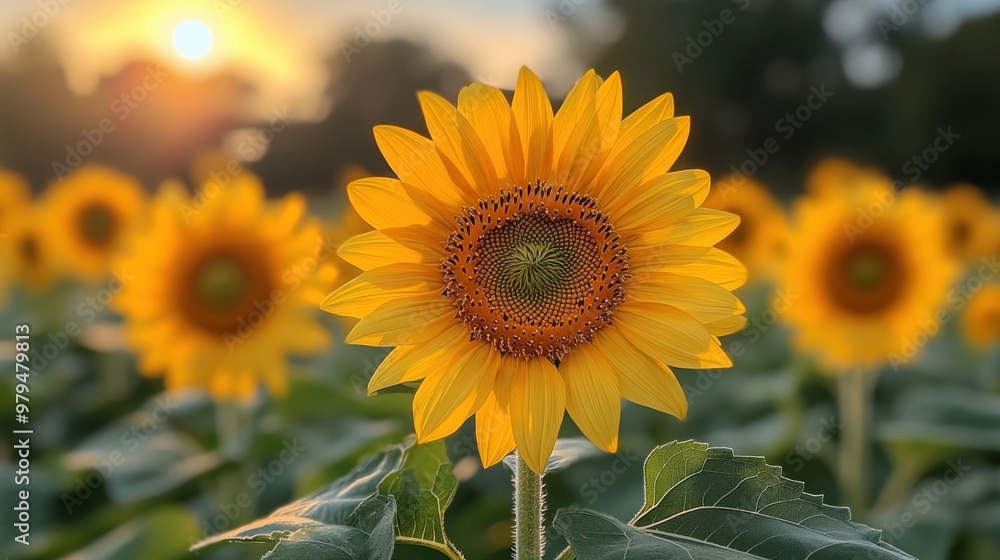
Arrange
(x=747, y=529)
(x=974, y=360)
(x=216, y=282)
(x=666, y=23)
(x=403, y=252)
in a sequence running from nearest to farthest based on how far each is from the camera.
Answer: (x=747, y=529)
(x=403, y=252)
(x=216, y=282)
(x=974, y=360)
(x=666, y=23)

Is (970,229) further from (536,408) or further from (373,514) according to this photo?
(373,514)

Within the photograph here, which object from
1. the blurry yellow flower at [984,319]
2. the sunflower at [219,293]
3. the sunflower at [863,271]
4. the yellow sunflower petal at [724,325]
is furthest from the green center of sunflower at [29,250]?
the blurry yellow flower at [984,319]

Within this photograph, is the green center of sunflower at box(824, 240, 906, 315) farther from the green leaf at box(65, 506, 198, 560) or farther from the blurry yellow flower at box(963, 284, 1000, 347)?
the green leaf at box(65, 506, 198, 560)

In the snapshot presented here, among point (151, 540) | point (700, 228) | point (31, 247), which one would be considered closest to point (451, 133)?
point (700, 228)

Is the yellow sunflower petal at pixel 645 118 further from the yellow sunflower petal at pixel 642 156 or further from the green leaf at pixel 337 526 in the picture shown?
the green leaf at pixel 337 526

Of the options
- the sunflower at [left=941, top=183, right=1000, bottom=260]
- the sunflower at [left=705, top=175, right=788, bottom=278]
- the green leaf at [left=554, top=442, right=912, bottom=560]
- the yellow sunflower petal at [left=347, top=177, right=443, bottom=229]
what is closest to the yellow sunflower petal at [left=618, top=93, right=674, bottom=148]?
the yellow sunflower petal at [left=347, top=177, right=443, bottom=229]

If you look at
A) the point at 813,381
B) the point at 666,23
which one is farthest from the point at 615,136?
the point at 666,23

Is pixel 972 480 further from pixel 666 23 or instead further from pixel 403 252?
pixel 666 23
